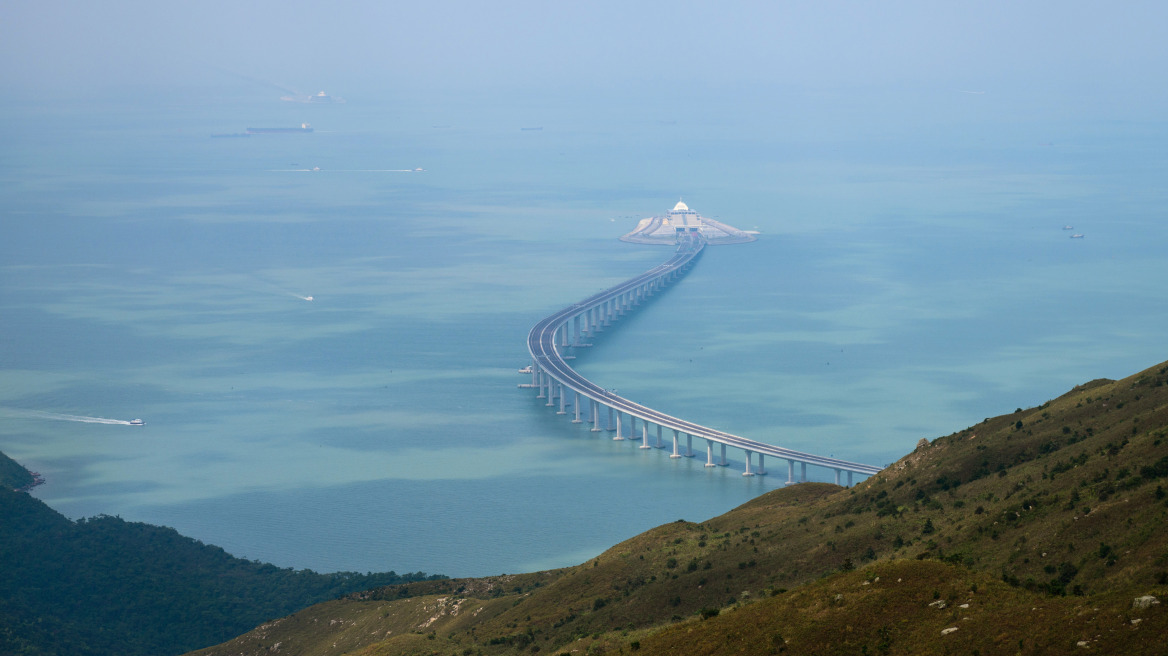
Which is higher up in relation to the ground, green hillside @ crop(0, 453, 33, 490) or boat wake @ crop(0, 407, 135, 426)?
boat wake @ crop(0, 407, 135, 426)

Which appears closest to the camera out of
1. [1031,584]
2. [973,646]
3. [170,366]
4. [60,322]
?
[973,646]

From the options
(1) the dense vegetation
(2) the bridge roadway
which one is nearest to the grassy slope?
(1) the dense vegetation

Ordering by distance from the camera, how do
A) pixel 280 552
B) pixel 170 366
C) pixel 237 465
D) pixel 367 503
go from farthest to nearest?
pixel 170 366, pixel 237 465, pixel 367 503, pixel 280 552

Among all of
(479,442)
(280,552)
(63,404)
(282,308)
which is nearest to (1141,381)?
(280,552)

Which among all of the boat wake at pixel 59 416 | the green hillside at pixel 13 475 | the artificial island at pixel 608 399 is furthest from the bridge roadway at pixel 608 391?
the green hillside at pixel 13 475

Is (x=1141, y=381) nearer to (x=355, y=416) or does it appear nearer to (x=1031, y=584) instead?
(x=1031, y=584)

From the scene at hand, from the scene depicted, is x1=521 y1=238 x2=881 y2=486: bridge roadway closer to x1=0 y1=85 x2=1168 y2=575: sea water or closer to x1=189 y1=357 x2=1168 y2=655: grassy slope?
x1=0 y1=85 x2=1168 y2=575: sea water
